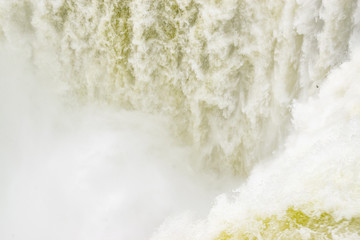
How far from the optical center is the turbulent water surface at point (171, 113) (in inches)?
110

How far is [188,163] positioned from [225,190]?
2.65 ft

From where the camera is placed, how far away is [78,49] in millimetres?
5605

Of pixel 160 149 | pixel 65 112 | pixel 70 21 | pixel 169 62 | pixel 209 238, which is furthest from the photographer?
pixel 65 112

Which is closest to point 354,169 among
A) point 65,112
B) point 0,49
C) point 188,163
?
point 188,163

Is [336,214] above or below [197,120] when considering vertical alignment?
below

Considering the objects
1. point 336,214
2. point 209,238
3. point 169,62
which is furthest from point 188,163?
point 336,214

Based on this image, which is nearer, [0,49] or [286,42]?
[286,42]

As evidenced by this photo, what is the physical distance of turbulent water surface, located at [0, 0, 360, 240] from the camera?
2.80m

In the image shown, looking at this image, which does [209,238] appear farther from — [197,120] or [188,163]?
[188,163]

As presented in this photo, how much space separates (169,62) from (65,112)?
2392 millimetres

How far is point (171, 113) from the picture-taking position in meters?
5.44

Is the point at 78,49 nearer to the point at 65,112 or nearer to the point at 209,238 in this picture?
the point at 65,112

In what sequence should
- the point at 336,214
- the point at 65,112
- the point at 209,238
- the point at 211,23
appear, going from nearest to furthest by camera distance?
the point at 336,214 → the point at 209,238 → the point at 211,23 → the point at 65,112

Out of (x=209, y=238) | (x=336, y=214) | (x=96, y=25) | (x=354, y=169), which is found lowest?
(x=336, y=214)
